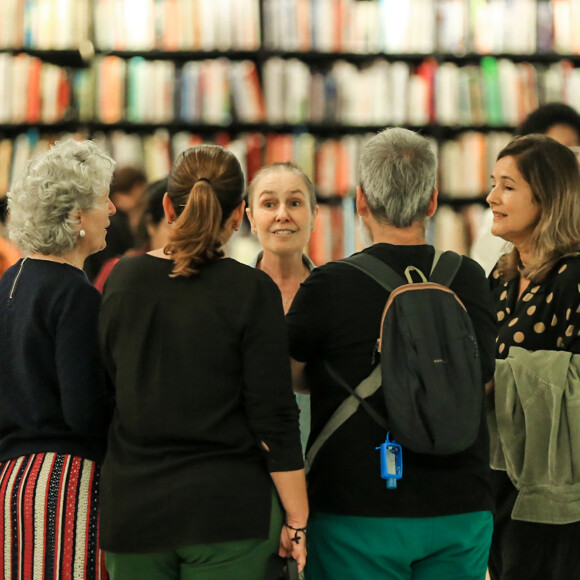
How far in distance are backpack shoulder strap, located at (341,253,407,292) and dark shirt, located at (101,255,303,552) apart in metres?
0.22

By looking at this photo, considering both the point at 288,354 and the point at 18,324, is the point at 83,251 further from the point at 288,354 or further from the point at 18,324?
the point at 288,354

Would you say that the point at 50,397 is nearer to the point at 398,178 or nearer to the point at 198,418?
the point at 198,418

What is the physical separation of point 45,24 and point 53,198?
3.09 meters

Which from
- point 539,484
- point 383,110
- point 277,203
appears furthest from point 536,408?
point 383,110

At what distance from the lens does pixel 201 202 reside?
157cm

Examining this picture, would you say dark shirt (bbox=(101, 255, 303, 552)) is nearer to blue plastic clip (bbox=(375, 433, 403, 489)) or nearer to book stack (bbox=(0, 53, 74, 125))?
blue plastic clip (bbox=(375, 433, 403, 489))

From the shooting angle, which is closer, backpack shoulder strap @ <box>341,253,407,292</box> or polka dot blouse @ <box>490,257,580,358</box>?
backpack shoulder strap @ <box>341,253,407,292</box>

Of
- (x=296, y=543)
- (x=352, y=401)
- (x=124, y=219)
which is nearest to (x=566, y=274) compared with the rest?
(x=352, y=401)

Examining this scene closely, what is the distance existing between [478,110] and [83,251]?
328 cm

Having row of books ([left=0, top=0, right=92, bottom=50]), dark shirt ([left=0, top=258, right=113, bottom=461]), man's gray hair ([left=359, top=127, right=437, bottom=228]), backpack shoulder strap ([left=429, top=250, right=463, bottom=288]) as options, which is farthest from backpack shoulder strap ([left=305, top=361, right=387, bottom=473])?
row of books ([left=0, top=0, right=92, bottom=50])

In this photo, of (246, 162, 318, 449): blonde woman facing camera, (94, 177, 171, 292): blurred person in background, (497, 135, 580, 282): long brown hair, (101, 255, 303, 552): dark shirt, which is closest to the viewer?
(101, 255, 303, 552): dark shirt

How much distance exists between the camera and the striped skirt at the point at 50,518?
1.67m

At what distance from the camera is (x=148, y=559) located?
1.52 meters

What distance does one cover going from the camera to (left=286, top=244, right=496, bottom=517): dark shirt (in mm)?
1641
